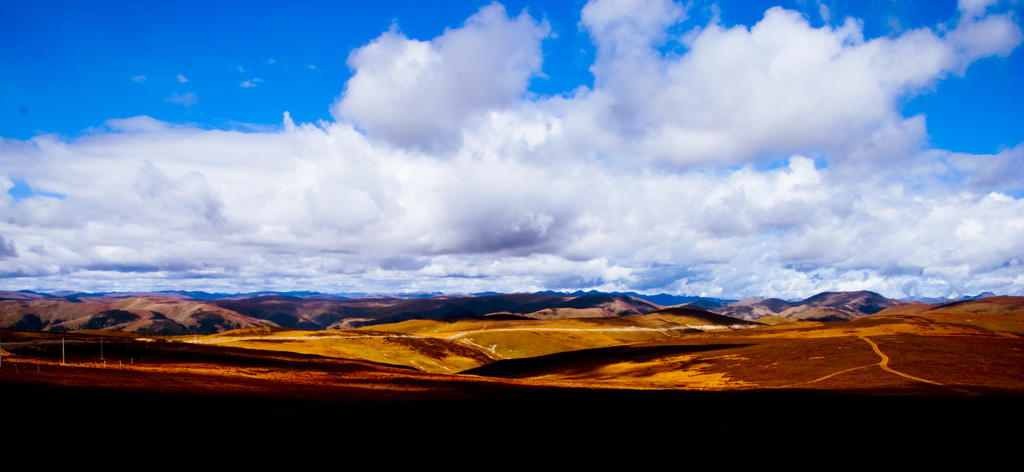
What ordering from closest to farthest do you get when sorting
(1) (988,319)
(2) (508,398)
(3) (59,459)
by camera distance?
(3) (59,459)
(2) (508,398)
(1) (988,319)

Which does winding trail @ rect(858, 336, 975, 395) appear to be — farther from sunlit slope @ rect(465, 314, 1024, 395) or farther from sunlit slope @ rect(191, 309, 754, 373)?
sunlit slope @ rect(191, 309, 754, 373)

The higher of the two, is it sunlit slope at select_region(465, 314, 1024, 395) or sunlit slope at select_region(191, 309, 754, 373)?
sunlit slope at select_region(465, 314, 1024, 395)

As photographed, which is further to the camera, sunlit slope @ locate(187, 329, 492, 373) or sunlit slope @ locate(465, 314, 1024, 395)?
sunlit slope @ locate(187, 329, 492, 373)

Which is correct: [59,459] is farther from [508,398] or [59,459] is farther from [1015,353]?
[1015,353]

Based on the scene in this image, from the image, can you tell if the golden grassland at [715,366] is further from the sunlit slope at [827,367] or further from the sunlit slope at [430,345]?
the sunlit slope at [430,345]

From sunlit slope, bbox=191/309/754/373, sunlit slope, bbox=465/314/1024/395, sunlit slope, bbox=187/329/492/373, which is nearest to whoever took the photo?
sunlit slope, bbox=465/314/1024/395

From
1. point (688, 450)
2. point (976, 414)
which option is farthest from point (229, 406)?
point (976, 414)

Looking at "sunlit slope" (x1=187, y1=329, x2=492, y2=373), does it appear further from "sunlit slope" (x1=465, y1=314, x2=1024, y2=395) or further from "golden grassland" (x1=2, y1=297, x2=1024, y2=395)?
"sunlit slope" (x1=465, y1=314, x2=1024, y2=395)

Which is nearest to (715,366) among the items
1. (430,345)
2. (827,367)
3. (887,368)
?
(827,367)

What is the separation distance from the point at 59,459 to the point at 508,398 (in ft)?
92.2

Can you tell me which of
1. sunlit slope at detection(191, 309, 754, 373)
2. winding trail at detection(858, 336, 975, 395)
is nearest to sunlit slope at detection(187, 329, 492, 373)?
sunlit slope at detection(191, 309, 754, 373)

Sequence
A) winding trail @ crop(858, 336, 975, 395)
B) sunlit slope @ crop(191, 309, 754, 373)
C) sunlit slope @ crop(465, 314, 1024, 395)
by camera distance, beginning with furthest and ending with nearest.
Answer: sunlit slope @ crop(191, 309, 754, 373) < sunlit slope @ crop(465, 314, 1024, 395) < winding trail @ crop(858, 336, 975, 395)

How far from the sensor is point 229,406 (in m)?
31.3

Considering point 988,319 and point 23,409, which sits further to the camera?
point 988,319
